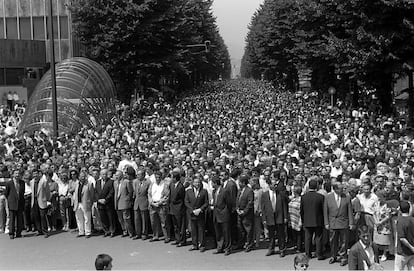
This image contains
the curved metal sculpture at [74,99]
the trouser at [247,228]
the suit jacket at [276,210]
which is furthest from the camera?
the curved metal sculpture at [74,99]

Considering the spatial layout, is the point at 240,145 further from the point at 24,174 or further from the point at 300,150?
the point at 24,174

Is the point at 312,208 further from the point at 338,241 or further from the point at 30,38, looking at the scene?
the point at 30,38

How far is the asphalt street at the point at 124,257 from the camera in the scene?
11.4 m

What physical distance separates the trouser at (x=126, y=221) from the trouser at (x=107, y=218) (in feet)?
0.52

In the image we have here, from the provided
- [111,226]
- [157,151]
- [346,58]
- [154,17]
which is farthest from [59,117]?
[154,17]

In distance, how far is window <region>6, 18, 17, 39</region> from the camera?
55.4m

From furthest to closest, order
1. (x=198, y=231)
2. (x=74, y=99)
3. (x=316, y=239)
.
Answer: (x=74, y=99) < (x=198, y=231) < (x=316, y=239)

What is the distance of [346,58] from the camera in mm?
26906

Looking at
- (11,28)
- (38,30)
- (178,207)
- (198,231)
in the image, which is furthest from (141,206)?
(11,28)

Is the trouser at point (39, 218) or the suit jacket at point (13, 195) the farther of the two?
the trouser at point (39, 218)

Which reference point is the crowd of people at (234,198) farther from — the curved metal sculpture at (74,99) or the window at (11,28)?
the window at (11,28)

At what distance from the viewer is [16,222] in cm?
1408

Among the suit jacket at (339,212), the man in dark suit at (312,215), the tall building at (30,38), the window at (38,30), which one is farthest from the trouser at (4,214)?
the window at (38,30)

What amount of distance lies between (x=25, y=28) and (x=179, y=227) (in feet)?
153
